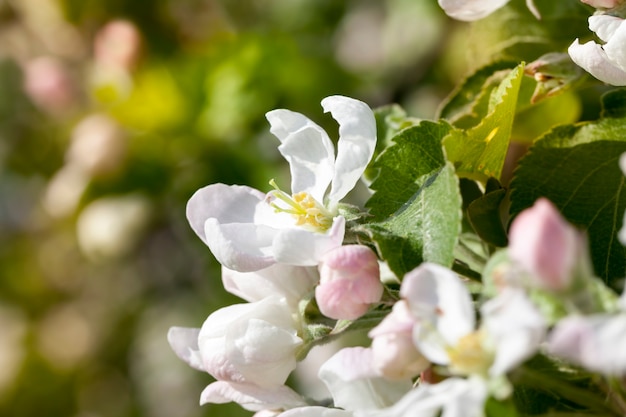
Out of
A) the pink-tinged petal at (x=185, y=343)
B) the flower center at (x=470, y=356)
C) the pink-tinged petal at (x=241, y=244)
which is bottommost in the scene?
the pink-tinged petal at (x=185, y=343)

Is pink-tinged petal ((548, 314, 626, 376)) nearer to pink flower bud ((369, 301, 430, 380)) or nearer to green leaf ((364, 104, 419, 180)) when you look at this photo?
pink flower bud ((369, 301, 430, 380))

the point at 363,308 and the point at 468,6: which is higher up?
the point at 468,6

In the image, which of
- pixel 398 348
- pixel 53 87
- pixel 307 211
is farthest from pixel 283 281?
pixel 53 87

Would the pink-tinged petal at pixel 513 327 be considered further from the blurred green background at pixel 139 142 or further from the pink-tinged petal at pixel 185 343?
the blurred green background at pixel 139 142

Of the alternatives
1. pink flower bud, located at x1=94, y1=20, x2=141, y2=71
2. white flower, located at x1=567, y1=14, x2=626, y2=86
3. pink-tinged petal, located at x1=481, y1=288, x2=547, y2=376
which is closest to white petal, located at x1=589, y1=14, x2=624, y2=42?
white flower, located at x1=567, y1=14, x2=626, y2=86

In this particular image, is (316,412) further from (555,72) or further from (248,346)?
(555,72)

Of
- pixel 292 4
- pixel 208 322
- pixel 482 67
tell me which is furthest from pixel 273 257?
pixel 292 4

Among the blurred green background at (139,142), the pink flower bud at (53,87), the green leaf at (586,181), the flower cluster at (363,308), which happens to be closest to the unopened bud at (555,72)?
the green leaf at (586,181)

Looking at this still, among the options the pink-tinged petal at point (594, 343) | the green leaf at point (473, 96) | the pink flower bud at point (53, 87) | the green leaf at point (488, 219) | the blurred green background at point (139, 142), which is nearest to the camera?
the pink-tinged petal at point (594, 343)
